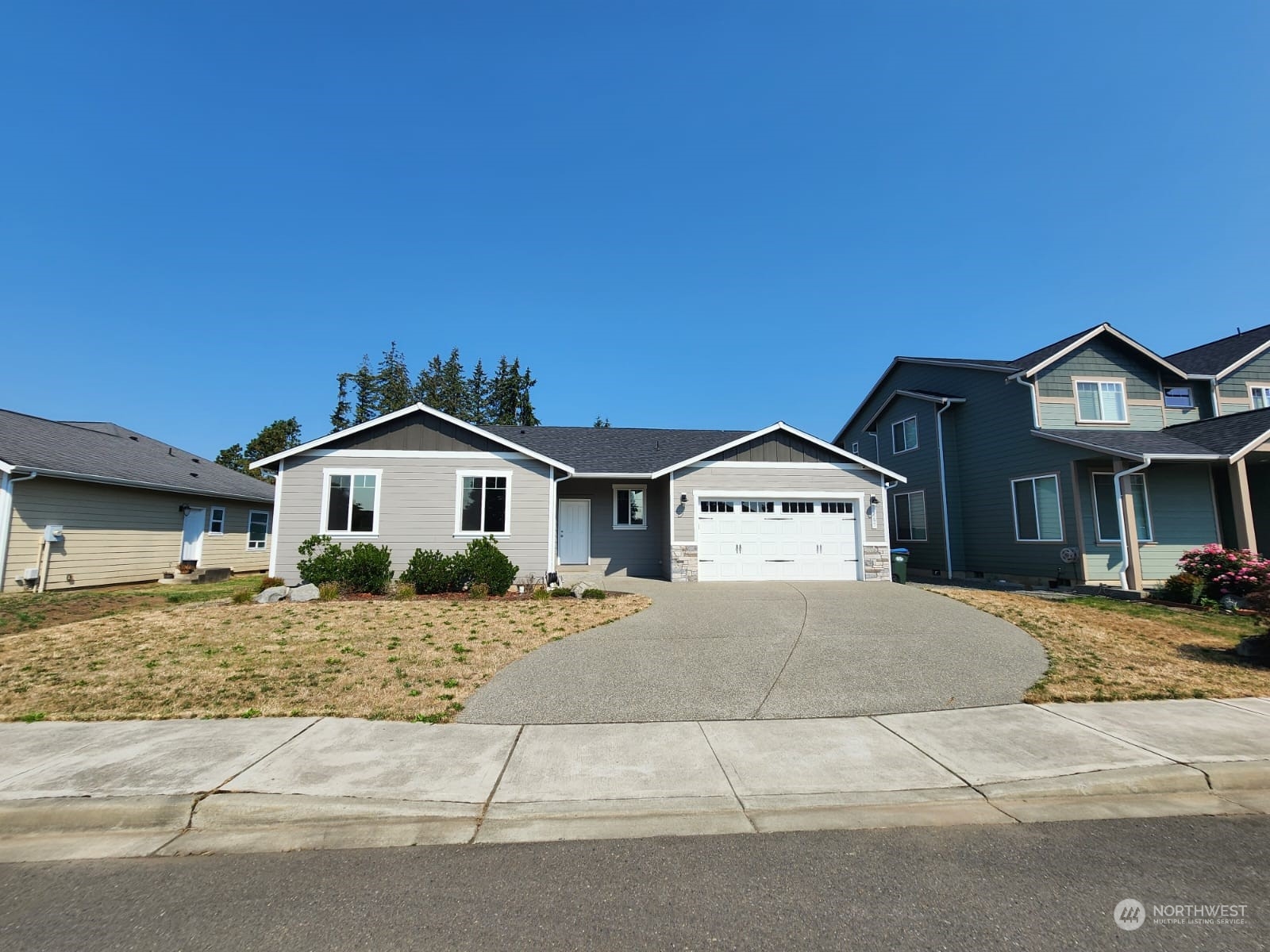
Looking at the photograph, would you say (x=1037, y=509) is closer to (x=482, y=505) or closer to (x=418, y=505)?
(x=482, y=505)

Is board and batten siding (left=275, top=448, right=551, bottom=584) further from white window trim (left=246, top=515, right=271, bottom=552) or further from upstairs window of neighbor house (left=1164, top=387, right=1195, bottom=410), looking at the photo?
upstairs window of neighbor house (left=1164, top=387, right=1195, bottom=410)

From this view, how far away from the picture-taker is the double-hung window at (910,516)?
72.4ft

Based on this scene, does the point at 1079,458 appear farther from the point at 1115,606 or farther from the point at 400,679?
the point at 400,679

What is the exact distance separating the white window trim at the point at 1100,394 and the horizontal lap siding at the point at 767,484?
20.8 ft

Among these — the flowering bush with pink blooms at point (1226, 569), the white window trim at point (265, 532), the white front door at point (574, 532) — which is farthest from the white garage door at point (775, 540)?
the white window trim at point (265, 532)

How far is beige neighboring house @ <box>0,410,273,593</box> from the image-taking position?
14953 mm

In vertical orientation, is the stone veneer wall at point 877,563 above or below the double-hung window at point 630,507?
below

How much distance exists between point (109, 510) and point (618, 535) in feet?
48.7

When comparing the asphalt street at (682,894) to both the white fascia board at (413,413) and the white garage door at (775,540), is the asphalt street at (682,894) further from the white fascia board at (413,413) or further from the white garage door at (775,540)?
the white garage door at (775,540)

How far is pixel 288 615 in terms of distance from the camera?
1142 centimetres

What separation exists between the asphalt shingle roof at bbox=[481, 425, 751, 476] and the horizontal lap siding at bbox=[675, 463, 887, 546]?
1054 millimetres

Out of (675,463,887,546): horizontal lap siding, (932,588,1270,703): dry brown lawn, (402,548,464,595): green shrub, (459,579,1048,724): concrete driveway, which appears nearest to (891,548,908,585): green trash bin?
(675,463,887,546): horizontal lap siding

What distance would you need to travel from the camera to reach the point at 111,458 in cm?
1892

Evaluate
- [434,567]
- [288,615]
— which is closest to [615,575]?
[434,567]
